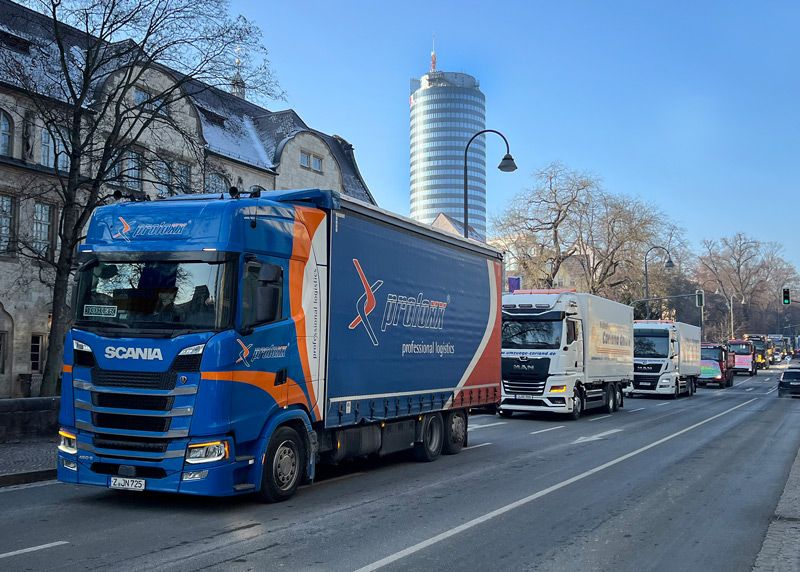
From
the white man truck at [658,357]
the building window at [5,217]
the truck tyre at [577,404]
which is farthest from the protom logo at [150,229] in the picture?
the white man truck at [658,357]

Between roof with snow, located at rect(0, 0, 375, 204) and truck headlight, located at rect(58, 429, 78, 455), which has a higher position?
roof with snow, located at rect(0, 0, 375, 204)

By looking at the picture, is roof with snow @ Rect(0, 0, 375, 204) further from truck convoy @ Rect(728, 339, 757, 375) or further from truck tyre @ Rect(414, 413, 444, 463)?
truck convoy @ Rect(728, 339, 757, 375)

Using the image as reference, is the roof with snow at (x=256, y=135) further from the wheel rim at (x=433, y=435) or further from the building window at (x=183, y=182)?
the wheel rim at (x=433, y=435)

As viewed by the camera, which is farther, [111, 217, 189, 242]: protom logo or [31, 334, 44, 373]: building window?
[31, 334, 44, 373]: building window

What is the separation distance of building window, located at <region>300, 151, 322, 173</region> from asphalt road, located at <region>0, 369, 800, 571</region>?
28164 mm

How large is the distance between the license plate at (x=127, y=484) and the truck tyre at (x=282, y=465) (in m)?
1.31

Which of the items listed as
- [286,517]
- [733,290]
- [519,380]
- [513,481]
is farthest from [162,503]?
[733,290]

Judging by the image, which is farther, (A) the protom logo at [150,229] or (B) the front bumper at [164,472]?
(A) the protom logo at [150,229]

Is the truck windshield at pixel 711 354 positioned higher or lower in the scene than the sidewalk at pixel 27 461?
higher

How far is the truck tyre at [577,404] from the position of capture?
872 inches

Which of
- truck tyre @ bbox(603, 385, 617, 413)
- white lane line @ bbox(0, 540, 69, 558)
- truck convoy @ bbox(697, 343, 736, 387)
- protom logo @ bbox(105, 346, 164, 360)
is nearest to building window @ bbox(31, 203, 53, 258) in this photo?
truck tyre @ bbox(603, 385, 617, 413)

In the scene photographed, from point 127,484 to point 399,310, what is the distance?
15.8ft

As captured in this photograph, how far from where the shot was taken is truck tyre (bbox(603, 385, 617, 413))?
25484 millimetres

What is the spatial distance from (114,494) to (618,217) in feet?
156
